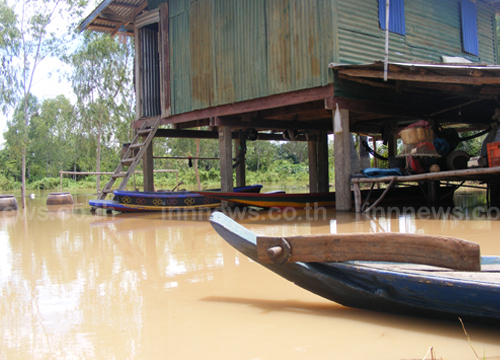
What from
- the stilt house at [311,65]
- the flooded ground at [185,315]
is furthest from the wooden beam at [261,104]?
the flooded ground at [185,315]

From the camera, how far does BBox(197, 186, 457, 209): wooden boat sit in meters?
10.5

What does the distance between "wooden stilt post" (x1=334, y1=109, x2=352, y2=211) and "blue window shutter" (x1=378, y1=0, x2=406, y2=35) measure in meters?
2.34

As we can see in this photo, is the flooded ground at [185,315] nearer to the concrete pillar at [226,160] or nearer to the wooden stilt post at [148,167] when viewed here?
the concrete pillar at [226,160]

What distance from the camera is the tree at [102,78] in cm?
2308

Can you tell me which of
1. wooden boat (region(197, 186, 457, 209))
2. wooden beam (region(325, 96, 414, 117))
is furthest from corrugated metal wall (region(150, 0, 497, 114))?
wooden boat (region(197, 186, 457, 209))

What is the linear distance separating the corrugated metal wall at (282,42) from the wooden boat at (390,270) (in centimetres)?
673

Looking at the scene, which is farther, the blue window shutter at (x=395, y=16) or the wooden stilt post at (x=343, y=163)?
the blue window shutter at (x=395, y=16)

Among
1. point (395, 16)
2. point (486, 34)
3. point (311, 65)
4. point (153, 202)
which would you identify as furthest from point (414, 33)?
point (153, 202)

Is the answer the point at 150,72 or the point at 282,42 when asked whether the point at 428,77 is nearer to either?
the point at 282,42

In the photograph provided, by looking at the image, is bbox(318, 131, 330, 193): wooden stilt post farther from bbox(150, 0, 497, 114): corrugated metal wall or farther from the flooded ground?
the flooded ground

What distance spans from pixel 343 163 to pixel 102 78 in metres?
17.6

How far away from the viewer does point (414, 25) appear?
10.7 meters

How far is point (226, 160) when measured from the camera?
38.0ft

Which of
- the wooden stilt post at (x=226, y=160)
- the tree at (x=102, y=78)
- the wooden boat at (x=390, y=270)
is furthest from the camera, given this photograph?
the tree at (x=102, y=78)
